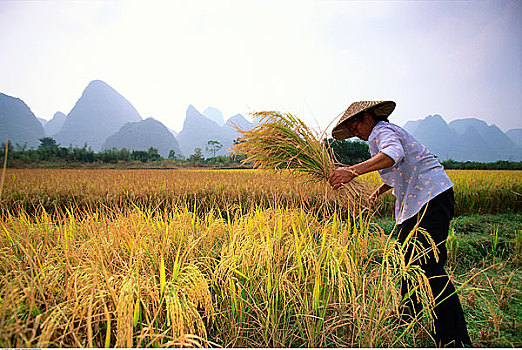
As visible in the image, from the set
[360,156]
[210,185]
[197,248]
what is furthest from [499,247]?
[360,156]

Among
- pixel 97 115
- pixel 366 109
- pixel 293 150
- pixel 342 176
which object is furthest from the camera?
pixel 97 115

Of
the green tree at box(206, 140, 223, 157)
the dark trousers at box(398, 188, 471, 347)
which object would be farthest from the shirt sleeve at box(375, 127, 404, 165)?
the green tree at box(206, 140, 223, 157)

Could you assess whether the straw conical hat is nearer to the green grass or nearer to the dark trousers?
the dark trousers

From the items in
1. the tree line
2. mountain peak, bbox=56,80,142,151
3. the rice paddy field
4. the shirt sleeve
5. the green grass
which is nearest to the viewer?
the rice paddy field

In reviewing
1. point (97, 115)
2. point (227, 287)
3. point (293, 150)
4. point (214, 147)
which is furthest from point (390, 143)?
point (97, 115)

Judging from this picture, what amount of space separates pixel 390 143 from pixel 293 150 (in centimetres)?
88

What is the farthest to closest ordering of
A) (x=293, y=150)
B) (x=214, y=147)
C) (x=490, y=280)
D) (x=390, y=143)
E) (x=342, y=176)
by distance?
(x=214, y=147) < (x=490, y=280) < (x=293, y=150) < (x=342, y=176) < (x=390, y=143)

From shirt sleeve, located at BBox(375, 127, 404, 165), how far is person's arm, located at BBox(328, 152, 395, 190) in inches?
1.1

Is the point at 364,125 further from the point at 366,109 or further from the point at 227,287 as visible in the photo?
the point at 227,287

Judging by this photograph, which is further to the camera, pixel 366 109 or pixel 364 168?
pixel 366 109

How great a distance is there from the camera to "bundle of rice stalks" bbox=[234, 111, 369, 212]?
2.22 m

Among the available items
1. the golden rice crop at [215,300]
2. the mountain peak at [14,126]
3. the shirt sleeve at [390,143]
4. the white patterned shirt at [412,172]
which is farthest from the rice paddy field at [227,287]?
the mountain peak at [14,126]

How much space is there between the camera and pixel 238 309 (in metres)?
1.51

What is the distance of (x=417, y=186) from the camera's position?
1698mm
